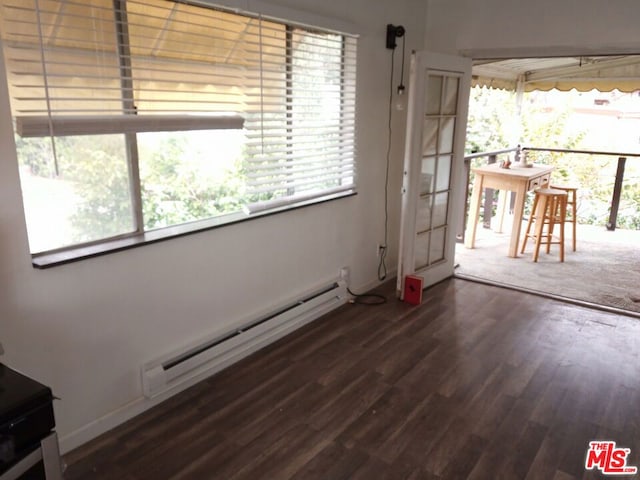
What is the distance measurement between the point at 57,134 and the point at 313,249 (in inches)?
74.9

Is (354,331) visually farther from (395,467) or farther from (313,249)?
(395,467)

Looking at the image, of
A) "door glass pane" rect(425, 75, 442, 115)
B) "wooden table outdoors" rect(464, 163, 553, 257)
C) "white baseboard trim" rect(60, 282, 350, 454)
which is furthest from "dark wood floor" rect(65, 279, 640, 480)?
"wooden table outdoors" rect(464, 163, 553, 257)

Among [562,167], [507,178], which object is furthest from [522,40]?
[562,167]

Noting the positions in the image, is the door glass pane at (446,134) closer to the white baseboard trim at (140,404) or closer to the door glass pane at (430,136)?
the door glass pane at (430,136)

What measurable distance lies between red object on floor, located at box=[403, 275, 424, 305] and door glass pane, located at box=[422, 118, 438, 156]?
989mm

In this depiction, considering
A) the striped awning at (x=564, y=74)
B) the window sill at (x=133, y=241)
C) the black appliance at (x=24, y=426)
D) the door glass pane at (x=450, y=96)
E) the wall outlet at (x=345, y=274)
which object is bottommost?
the wall outlet at (x=345, y=274)

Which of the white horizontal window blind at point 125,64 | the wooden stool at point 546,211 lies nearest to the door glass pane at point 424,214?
the wooden stool at point 546,211

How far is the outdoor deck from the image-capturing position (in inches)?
167

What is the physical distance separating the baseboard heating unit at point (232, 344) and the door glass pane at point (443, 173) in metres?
1.24

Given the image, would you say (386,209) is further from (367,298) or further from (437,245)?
(367,298)

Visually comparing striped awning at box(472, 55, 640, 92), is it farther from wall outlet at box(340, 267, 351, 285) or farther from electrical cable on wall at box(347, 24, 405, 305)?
wall outlet at box(340, 267, 351, 285)

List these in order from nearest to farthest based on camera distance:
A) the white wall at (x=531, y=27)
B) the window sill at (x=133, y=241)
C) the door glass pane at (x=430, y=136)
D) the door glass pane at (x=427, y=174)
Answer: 1. the window sill at (x=133, y=241)
2. the white wall at (x=531, y=27)
3. the door glass pane at (x=430, y=136)
4. the door glass pane at (x=427, y=174)

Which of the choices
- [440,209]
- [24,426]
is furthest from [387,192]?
[24,426]

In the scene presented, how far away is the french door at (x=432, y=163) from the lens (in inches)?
146
